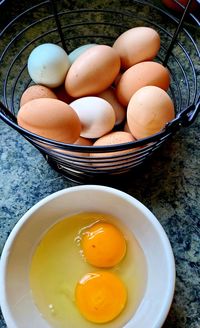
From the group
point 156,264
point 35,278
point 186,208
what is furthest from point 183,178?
point 35,278

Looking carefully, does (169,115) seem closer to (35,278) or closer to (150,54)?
(150,54)

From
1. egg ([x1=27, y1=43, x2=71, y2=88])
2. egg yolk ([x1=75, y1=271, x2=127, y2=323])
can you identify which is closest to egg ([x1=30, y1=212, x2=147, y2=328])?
egg yolk ([x1=75, y1=271, x2=127, y2=323])

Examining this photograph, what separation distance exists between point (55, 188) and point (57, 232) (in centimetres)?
10

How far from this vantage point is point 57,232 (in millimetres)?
720

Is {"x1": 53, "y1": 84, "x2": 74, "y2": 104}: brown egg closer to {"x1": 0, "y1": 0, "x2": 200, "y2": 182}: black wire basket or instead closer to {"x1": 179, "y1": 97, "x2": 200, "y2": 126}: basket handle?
{"x1": 0, "y1": 0, "x2": 200, "y2": 182}: black wire basket

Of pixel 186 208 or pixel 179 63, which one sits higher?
pixel 179 63

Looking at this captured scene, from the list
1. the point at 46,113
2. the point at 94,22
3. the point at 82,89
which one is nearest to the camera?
the point at 46,113

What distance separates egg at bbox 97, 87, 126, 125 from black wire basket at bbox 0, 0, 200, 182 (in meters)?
0.09

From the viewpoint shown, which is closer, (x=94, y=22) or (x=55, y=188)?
(x=55, y=188)

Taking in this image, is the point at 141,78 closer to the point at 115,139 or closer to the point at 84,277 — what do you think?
the point at 115,139

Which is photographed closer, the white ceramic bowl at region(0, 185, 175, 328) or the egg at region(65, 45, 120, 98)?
the white ceramic bowl at region(0, 185, 175, 328)

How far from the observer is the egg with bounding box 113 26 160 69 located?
771 mm

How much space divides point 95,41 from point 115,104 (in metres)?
0.20

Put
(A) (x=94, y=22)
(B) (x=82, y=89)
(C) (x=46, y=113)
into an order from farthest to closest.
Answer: (A) (x=94, y=22) < (B) (x=82, y=89) < (C) (x=46, y=113)
